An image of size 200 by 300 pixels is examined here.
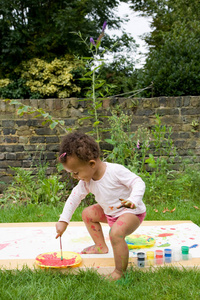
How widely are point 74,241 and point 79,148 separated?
1002 mm

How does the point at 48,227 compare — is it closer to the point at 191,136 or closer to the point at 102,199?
Answer: the point at 102,199

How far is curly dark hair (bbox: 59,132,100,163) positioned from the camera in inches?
84.0

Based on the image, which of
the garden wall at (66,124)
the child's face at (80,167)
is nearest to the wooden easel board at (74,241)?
the child's face at (80,167)

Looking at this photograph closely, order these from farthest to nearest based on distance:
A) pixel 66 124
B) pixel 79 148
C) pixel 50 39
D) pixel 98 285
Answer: pixel 50 39
pixel 66 124
pixel 79 148
pixel 98 285

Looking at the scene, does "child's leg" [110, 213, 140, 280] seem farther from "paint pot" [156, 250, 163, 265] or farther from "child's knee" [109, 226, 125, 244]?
"paint pot" [156, 250, 163, 265]

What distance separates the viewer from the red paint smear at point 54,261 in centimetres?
218

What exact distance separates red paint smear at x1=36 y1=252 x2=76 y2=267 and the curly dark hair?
67cm

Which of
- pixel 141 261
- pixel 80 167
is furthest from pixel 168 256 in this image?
pixel 80 167

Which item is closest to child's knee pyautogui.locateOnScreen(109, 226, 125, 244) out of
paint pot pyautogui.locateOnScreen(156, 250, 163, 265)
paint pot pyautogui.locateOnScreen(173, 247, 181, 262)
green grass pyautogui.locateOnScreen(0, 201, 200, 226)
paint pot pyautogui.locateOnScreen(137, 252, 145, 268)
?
paint pot pyautogui.locateOnScreen(137, 252, 145, 268)

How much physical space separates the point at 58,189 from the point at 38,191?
0.25 metres

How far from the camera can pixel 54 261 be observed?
2242 mm

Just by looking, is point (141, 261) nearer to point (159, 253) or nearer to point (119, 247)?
point (159, 253)

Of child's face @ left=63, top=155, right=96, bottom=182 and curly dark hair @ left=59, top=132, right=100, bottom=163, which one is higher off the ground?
curly dark hair @ left=59, top=132, right=100, bottom=163

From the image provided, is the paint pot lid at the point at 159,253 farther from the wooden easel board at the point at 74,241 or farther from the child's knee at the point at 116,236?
the child's knee at the point at 116,236
